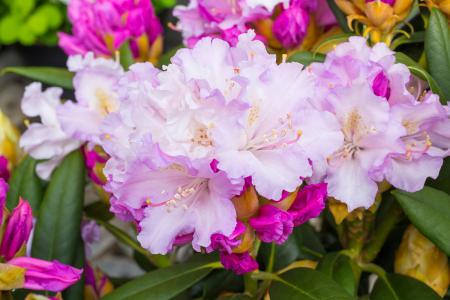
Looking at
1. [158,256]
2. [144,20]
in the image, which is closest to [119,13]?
[144,20]

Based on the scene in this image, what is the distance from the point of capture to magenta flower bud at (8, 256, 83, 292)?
635 millimetres

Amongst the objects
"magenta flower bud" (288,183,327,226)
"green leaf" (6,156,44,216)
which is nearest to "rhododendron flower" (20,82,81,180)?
"green leaf" (6,156,44,216)

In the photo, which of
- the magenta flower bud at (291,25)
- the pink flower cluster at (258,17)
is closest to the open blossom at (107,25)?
the pink flower cluster at (258,17)

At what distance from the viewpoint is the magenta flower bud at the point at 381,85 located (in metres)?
0.67

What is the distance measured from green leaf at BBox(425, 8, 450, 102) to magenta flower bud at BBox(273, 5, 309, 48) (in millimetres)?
144

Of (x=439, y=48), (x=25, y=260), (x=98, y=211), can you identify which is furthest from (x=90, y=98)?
(x=439, y=48)

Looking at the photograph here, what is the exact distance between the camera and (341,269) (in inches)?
31.2

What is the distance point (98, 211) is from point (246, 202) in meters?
0.43

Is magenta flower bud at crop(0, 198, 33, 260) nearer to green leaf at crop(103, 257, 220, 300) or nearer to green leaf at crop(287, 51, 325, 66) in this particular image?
green leaf at crop(103, 257, 220, 300)

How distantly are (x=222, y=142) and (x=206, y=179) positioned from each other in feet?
0.18

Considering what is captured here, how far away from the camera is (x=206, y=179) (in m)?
0.63

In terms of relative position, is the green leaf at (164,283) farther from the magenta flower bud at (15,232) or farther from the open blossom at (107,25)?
the open blossom at (107,25)

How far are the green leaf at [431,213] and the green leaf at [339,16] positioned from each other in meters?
0.21

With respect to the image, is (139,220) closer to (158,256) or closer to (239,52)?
(239,52)
